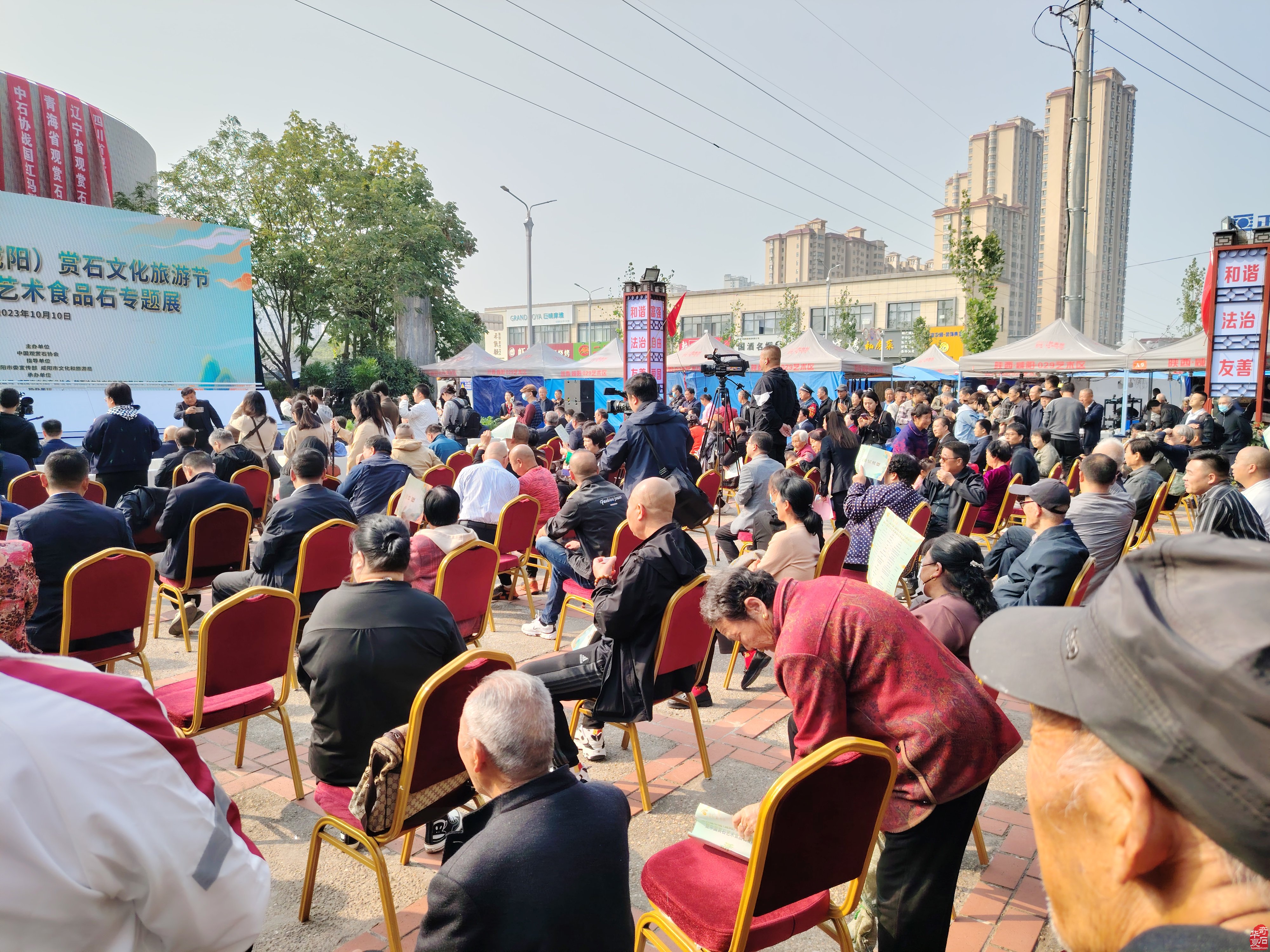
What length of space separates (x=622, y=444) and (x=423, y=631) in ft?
13.5

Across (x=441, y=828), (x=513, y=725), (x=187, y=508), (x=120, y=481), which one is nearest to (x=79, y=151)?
(x=120, y=481)

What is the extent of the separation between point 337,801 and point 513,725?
128 cm

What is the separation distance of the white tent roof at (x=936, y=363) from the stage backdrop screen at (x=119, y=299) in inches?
800

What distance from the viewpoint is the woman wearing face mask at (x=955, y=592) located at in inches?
121

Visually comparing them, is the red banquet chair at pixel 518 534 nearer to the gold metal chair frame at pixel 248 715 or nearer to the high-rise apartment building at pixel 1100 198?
the gold metal chair frame at pixel 248 715

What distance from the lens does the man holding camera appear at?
6.62 m

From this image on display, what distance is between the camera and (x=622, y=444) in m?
6.71

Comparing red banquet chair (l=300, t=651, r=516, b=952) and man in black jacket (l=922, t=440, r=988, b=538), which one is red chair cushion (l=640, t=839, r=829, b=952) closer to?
red banquet chair (l=300, t=651, r=516, b=952)

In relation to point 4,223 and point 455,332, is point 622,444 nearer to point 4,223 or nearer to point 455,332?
point 4,223

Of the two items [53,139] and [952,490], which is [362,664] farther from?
[53,139]

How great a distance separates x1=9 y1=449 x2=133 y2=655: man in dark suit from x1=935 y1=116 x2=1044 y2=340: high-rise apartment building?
9214cm

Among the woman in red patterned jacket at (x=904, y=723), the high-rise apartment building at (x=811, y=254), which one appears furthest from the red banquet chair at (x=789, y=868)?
the high-rise apartment building at (x=811, y=254)

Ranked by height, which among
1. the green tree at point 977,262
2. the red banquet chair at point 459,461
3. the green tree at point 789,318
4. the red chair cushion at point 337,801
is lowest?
the red chair cushion at point 337,801

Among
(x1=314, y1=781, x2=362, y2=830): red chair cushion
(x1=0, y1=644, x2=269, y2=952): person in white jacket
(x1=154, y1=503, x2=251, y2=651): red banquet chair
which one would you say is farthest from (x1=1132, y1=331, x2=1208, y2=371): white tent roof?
(x1=0, y1=644, x2=269, y2=952): person in white jacket
